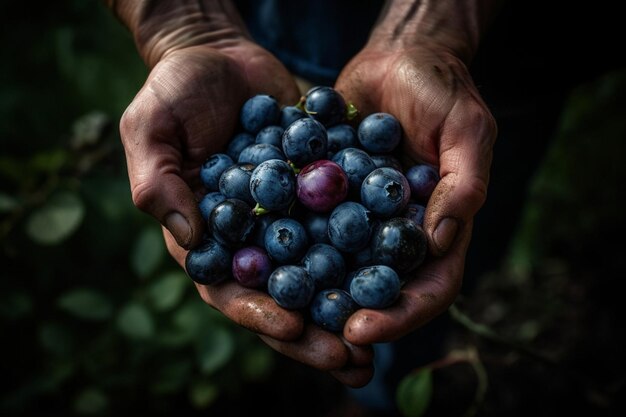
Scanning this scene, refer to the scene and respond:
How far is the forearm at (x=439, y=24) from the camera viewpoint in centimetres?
163

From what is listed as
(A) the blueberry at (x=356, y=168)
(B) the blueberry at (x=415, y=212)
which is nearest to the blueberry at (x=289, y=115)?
(A) the blueberry at (x=356, y=168)

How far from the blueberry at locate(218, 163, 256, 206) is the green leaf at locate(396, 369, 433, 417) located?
0.74 metres

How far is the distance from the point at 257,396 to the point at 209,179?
53.4 inches

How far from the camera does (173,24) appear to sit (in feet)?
5.74

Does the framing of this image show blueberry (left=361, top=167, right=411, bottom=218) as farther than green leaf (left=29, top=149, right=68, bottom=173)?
No

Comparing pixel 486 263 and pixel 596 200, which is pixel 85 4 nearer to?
pixel 486 263

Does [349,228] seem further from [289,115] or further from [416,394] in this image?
[416,394]

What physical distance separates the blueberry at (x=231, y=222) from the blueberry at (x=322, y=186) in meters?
0.15

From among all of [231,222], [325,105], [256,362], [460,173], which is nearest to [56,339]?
[256,362]

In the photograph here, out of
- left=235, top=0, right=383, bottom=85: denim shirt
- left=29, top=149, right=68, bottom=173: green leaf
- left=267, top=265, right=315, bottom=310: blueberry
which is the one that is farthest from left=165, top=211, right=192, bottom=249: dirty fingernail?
left=235, top=0, right=383, bottom=85: denim shirt

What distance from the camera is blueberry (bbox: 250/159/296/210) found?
4.24ft

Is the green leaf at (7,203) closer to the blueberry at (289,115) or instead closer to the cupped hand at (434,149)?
the blueberry at (289,115)

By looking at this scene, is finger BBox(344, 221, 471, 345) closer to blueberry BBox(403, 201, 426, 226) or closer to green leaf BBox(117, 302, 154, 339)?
blueberry BBox(403, 201, 426, 226)

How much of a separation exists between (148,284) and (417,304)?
4.13 feet
